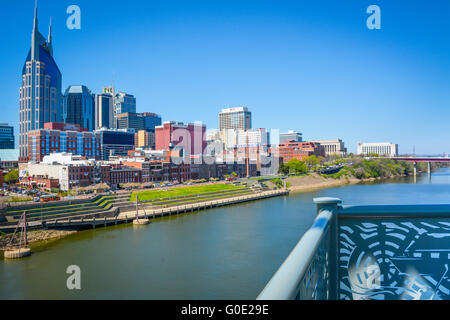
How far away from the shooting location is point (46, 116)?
55.4 metres

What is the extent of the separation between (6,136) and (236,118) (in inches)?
2008

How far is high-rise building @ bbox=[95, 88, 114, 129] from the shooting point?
80.4 m

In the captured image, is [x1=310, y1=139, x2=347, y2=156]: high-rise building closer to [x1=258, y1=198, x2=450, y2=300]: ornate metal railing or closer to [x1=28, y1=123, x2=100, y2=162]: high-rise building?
[x1=28, y1=123, x2=100, y2=162]: high-rise building

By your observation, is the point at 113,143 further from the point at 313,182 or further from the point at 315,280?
the point at 315,280

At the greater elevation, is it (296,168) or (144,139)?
(144,139)

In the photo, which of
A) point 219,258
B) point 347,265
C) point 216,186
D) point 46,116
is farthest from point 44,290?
point 46,116

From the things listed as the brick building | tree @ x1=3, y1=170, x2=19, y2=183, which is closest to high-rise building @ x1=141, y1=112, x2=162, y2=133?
the brick building

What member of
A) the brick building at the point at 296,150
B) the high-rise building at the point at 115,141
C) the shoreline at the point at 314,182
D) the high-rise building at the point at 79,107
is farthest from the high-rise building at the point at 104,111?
the shoreline at the point at 314,182

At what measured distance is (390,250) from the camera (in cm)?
178

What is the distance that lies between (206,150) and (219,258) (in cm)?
4831

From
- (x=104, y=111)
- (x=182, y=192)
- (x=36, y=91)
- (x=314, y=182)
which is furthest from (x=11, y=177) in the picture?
(x=104, y=111)

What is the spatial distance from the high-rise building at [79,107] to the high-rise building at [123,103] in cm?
1015
